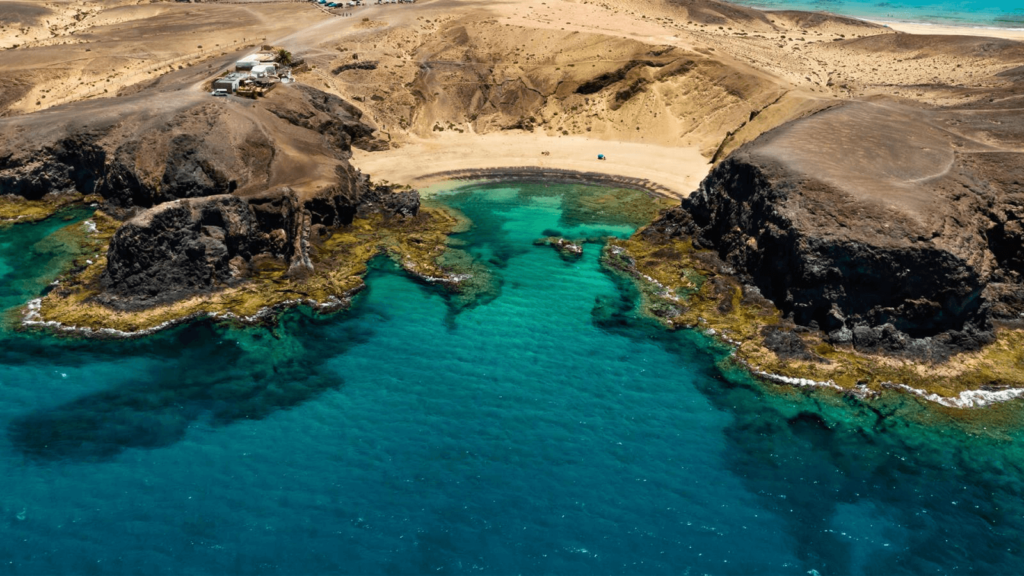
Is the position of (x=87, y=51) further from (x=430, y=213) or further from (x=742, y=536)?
(x=742, y=536)

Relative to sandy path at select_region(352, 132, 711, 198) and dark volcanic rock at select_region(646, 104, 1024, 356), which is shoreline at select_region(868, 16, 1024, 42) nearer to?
sandy path at select_region(352, 132, 711, 198)

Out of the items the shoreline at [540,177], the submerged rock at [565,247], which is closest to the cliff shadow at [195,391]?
the submerged rock at [565,247]

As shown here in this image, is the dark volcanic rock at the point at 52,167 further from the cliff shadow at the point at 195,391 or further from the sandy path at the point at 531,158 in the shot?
the cliff shadow at the point at 195,391

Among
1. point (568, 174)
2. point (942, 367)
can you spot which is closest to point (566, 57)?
point (568, 174)

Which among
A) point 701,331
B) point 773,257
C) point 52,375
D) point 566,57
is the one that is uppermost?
point 566,57

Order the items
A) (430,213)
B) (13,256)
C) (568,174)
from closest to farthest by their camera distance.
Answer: (13,256) < (430,213) < (568,174)

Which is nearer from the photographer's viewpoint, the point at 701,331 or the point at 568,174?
the point at 701,331

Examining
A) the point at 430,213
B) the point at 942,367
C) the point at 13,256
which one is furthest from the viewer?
the point at 430,213

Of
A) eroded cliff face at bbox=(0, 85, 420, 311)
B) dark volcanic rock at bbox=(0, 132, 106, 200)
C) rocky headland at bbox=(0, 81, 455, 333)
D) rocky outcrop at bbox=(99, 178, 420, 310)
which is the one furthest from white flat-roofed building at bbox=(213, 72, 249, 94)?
rocky outcrop at bbox=(99, 178, 420, 310)
